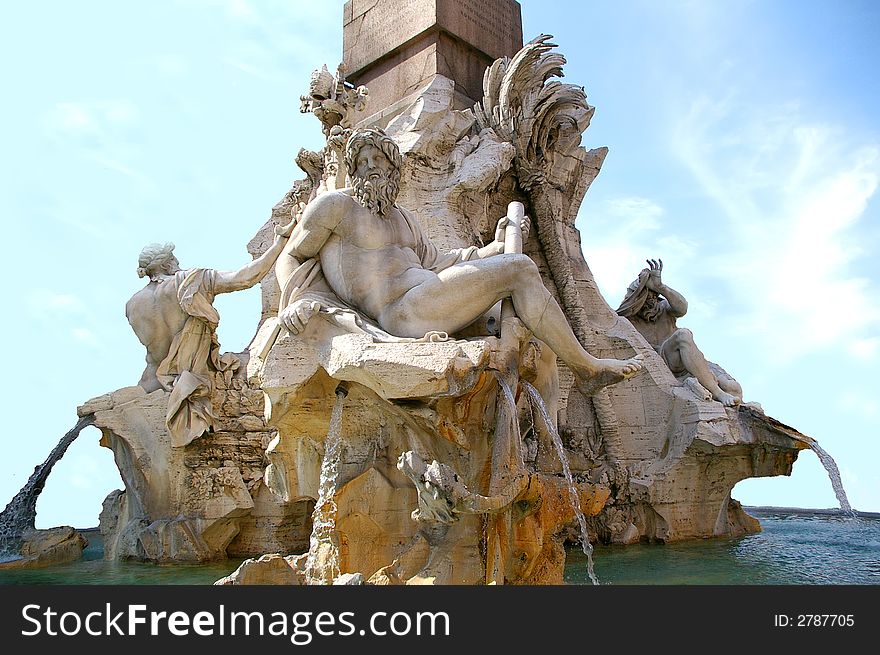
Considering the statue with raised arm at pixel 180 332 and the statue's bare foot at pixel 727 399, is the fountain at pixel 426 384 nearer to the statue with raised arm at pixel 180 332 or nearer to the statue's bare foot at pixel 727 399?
the statue with raised arm at pixel 180 332

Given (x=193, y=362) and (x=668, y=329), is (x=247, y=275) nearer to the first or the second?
(x=193, y=362)

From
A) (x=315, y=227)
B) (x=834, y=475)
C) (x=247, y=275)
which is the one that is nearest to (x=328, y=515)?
(x=315, y=227)

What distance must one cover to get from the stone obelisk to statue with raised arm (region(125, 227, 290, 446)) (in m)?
2.08

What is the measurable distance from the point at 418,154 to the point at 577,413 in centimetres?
305

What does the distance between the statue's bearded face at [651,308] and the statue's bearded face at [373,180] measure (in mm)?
4767

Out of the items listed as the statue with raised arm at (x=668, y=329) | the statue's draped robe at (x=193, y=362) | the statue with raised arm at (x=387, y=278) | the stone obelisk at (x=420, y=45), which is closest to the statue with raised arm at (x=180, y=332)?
the statue's draped robe at (x=193, y=362)

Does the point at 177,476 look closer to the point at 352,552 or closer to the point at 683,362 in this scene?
the point at 352,552

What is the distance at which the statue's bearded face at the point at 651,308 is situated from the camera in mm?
8250

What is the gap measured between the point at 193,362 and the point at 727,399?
526cm

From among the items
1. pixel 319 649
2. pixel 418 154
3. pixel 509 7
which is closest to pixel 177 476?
pixel 418 154

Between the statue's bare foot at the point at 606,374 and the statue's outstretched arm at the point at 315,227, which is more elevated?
the statue's outstretched arm at the point at 315,227

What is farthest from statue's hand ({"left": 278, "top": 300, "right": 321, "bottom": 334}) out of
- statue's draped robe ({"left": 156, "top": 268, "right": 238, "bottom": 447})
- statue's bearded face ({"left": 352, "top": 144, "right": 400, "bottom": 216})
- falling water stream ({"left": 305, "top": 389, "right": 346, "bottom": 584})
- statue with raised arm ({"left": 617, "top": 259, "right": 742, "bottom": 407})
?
statue with raised arm ({"left": 617, "top": 259, "right": 742, "bottom": 407})

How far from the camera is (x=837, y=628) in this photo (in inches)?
119

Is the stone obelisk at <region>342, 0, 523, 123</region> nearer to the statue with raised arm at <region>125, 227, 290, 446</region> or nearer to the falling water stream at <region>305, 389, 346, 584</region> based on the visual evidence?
the statue with raised arm at <region>125, 227, 290, 446</region>
